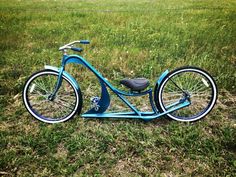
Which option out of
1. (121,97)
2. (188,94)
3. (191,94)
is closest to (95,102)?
(121,97)

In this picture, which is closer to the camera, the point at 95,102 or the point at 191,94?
the point at 95,102

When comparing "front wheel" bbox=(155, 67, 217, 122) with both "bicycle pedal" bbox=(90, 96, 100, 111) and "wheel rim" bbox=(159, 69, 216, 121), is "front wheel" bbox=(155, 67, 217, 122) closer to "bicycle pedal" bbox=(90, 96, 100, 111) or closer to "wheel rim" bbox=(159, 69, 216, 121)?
"wheel rim" bbox=(159, 69, 216, 121)

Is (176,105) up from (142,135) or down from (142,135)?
up

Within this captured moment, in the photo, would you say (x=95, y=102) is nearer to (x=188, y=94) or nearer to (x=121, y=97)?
(x=121, y=97)

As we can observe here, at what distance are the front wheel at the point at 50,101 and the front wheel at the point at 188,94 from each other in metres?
1.36

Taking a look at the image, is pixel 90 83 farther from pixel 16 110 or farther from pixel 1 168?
pixel 1 168

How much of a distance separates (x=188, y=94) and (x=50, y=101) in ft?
7.61

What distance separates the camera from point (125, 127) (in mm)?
3914

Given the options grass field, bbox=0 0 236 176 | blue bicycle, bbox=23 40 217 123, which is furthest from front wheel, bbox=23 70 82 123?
grass field, bbox=0 0 236 176

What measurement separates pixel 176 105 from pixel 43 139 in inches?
84.4

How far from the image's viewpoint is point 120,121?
161 inches

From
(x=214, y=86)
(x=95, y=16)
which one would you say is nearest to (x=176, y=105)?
(x=214, y=86)

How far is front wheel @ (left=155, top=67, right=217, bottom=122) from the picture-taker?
3801mm

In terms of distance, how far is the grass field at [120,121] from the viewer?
127 inches
